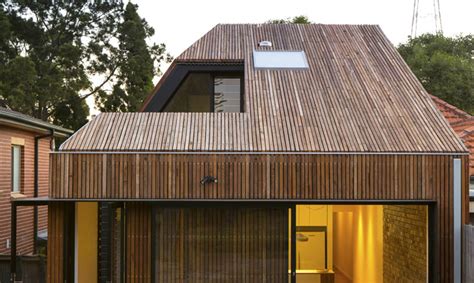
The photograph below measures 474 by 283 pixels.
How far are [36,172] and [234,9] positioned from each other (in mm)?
13992

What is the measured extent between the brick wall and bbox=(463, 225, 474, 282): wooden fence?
22.9 inches

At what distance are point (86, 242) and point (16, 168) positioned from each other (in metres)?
5.74

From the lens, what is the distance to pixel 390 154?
28.2 feet

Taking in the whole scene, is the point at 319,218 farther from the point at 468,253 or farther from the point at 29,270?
the point at 29,270

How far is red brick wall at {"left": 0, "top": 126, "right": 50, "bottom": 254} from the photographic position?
12875 millimetres

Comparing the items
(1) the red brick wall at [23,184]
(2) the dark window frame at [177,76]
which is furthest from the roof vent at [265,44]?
(1) the red brick wall at [23,184]

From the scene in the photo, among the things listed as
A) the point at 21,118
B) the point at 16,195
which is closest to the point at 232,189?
the point at 21,118

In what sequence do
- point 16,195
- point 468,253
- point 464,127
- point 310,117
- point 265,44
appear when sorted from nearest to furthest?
point 468,253
point 310,117
point 265,44
point 464,127
point 16,195

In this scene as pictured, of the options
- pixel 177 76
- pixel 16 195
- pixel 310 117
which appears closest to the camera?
pixel 310 117

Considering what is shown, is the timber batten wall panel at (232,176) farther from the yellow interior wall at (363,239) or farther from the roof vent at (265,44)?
the roof vent at (265,44)

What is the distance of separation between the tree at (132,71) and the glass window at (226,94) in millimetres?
14932

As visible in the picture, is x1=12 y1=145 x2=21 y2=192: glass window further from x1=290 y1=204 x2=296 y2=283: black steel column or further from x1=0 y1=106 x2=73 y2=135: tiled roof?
x1=290 y1=204 x2=296 y2=283: black steel column

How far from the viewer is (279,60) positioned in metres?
11.6

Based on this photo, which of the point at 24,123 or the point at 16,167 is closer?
→ the point at 24,123
